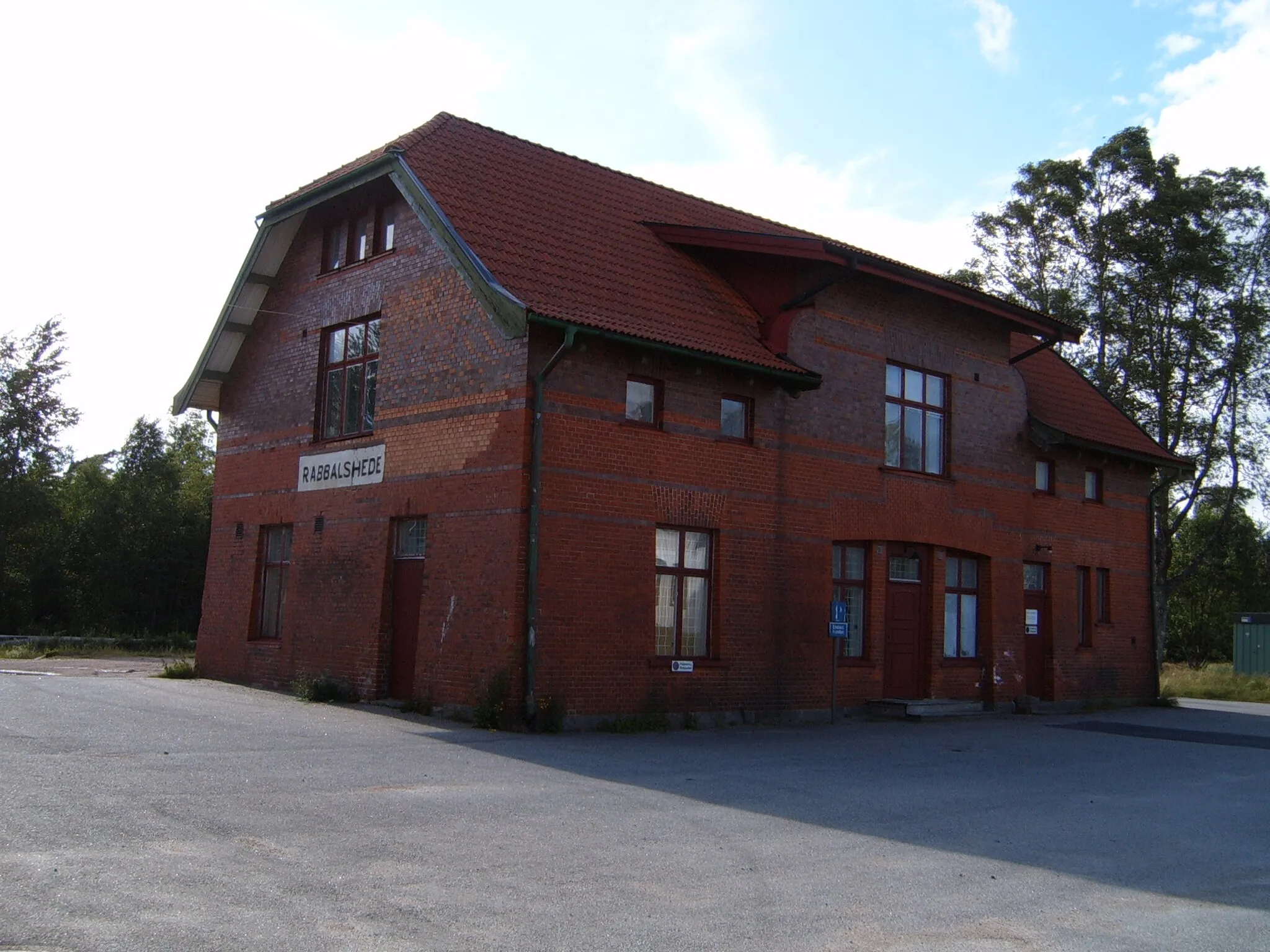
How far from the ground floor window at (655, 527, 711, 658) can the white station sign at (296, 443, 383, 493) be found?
14.3 ft

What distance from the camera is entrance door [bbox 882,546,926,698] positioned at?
63.9 feet

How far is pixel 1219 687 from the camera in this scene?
109 feet

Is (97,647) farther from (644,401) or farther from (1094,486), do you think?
(1094,486)

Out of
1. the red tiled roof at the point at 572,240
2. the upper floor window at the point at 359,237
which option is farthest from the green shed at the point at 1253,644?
the upper floor window at the point at 359,237

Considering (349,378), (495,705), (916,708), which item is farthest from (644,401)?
(916,708)

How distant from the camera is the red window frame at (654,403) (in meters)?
15.9

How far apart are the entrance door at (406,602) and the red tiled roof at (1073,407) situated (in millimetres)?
12336

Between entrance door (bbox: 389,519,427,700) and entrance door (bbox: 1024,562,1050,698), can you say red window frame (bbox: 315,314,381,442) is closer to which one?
entrance door (bbox: 389,519,427,700)

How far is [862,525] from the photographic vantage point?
18766 mm

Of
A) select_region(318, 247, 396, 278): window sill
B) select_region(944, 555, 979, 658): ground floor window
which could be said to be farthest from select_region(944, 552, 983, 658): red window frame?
select_region(318, 247, 396, 278): window sill

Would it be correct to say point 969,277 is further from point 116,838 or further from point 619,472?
point 116,838

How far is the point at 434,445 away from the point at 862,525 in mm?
7024

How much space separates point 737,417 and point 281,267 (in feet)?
28.0

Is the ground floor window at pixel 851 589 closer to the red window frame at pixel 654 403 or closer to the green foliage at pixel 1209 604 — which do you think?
the red window frame at pixel 654 403
